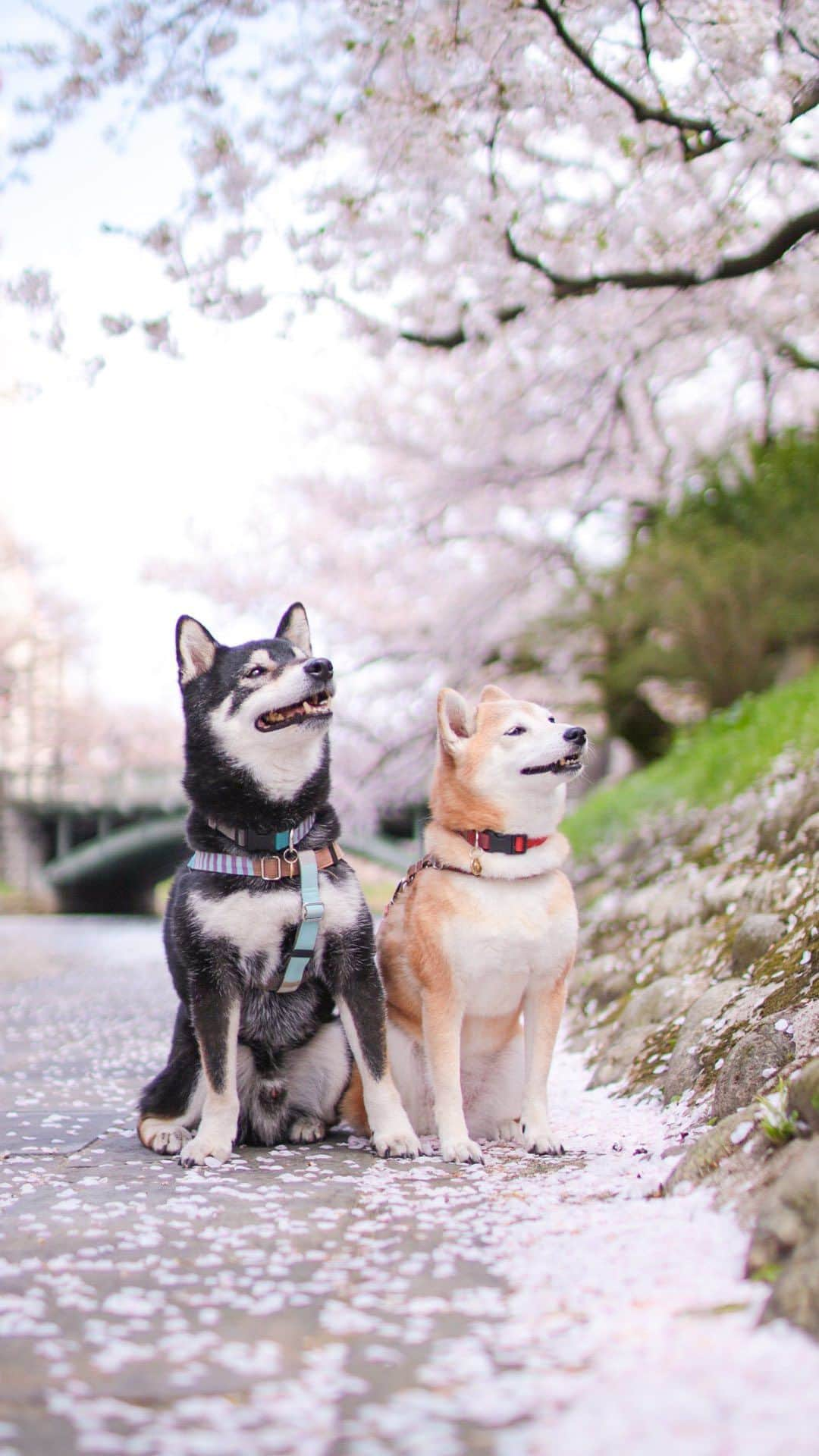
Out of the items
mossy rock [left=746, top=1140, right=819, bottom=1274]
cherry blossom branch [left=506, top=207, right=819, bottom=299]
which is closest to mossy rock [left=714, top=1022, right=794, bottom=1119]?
mossy rock [left=746, top=1140, right=819, bottom=1274]

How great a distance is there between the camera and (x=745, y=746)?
7633 millimetres

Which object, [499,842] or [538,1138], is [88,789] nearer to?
[499,842]

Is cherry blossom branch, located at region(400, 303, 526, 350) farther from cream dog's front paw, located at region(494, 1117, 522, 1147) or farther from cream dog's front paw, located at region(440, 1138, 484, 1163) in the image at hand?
cream dog's front paw, located at region(440, 1138, 484, 1163)

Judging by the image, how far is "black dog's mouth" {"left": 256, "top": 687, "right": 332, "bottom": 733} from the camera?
10.9ft

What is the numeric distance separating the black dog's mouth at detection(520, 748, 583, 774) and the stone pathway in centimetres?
111

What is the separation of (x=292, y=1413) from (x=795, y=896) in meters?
3.10

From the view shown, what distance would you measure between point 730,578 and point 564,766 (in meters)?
7.60

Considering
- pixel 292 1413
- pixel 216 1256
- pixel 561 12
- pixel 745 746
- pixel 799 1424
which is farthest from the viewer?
pixel 745 746

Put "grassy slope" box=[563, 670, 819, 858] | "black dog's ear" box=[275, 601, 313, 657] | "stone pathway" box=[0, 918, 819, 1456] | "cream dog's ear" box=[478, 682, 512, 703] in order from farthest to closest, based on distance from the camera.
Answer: "grassy slope" box=[563, 670, 819, 858]
"black dog's ear" box=[275, 601, 313, 657]
"cream dog's ear" box=[478, 682, 512, 703]
"stone pathway" box=[0, 918, 819, 1456]

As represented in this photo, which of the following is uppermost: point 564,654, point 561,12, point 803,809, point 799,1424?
point 561,12

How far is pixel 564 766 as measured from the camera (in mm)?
3324

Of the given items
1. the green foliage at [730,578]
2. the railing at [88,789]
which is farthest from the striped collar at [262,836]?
the railing at [88,789]

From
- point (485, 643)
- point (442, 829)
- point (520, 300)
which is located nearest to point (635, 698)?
point (485, 643)

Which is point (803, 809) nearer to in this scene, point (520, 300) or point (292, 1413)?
point (520, 300)
